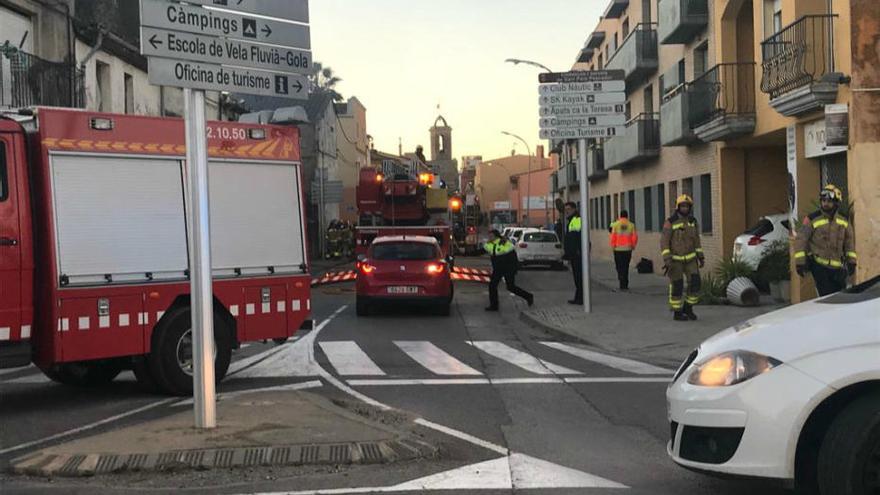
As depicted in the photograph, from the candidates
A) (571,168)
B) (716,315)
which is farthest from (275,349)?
(571,168)

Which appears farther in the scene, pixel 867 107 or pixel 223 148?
pixel 867 107

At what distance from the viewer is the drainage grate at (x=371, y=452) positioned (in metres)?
5.77

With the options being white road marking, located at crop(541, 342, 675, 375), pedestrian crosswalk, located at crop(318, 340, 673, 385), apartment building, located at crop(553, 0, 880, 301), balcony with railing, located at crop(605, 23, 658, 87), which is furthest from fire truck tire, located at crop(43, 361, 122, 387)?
balcony with railing, located at crop(605, 23, 658, 87)

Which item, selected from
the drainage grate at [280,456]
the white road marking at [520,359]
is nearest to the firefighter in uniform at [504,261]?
the white road marking at [520,359]

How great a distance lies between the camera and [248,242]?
8938 millimetres

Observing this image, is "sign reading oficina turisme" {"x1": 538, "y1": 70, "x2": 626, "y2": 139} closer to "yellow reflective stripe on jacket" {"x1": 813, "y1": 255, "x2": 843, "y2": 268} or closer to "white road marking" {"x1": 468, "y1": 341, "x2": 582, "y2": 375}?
"white road marking" {"x1": 468, "y1": 341, "x2": 582, "y2": 375}

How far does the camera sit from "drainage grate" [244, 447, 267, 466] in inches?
223

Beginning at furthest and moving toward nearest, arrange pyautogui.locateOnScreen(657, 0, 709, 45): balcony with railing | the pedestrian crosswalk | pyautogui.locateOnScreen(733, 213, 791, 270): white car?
pyautogui.locateOnScreen(657, 0, 709, 45): balcony with railing < pyautogui.locateOnScreen(733, 213, 791, 270): white car < the pedestrian crosswalk

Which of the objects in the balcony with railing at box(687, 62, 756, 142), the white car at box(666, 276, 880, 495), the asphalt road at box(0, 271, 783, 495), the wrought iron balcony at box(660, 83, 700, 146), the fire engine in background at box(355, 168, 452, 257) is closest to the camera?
the white car at box(666, 276, 880, 495)

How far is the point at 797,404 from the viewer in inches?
161

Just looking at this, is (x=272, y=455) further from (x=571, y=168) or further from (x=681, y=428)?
(x=571, y=168)

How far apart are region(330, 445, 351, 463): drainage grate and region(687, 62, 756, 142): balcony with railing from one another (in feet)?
45.5

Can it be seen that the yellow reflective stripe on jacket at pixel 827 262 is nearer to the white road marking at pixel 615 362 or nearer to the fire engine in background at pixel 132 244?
the white road marking at pixel 615 362

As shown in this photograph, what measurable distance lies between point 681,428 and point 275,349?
8.14 metres
